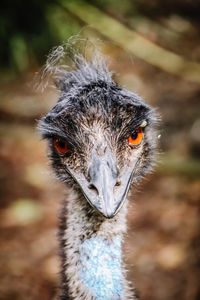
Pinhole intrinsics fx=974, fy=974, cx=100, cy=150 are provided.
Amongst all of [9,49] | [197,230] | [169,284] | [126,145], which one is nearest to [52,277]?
[169,284]

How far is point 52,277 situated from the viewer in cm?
316

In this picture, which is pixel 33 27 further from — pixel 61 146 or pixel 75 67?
pixel 61 146

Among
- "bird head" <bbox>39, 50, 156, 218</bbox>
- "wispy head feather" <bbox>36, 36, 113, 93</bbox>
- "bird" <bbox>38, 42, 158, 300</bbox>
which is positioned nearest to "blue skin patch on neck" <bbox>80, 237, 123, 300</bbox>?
"bird" <bbox>38, 42, 158, 300</bbox>

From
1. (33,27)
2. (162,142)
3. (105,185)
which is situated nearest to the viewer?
(105,185)

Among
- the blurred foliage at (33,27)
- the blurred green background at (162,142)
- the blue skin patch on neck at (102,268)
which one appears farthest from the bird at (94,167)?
the blurred foliage at (33,27)

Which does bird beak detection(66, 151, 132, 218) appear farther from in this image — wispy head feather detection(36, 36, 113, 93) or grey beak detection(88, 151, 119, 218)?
wispy head feather detection(36, 36, 113, 93)

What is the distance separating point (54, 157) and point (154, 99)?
2.04 meters

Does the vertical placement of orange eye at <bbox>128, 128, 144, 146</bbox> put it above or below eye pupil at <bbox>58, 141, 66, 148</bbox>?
above

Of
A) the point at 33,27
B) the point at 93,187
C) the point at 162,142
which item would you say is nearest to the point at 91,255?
the point at 93,187

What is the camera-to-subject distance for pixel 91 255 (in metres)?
1.96

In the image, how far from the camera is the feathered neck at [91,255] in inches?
76.6

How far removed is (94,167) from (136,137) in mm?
153

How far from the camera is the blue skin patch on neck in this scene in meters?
1.94

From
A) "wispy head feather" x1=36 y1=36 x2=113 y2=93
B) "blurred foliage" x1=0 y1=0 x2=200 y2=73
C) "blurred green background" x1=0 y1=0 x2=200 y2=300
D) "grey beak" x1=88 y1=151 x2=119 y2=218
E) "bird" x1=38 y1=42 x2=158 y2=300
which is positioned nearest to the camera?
"grey beak" x1=88 y1=151 x2=119 y2=218
